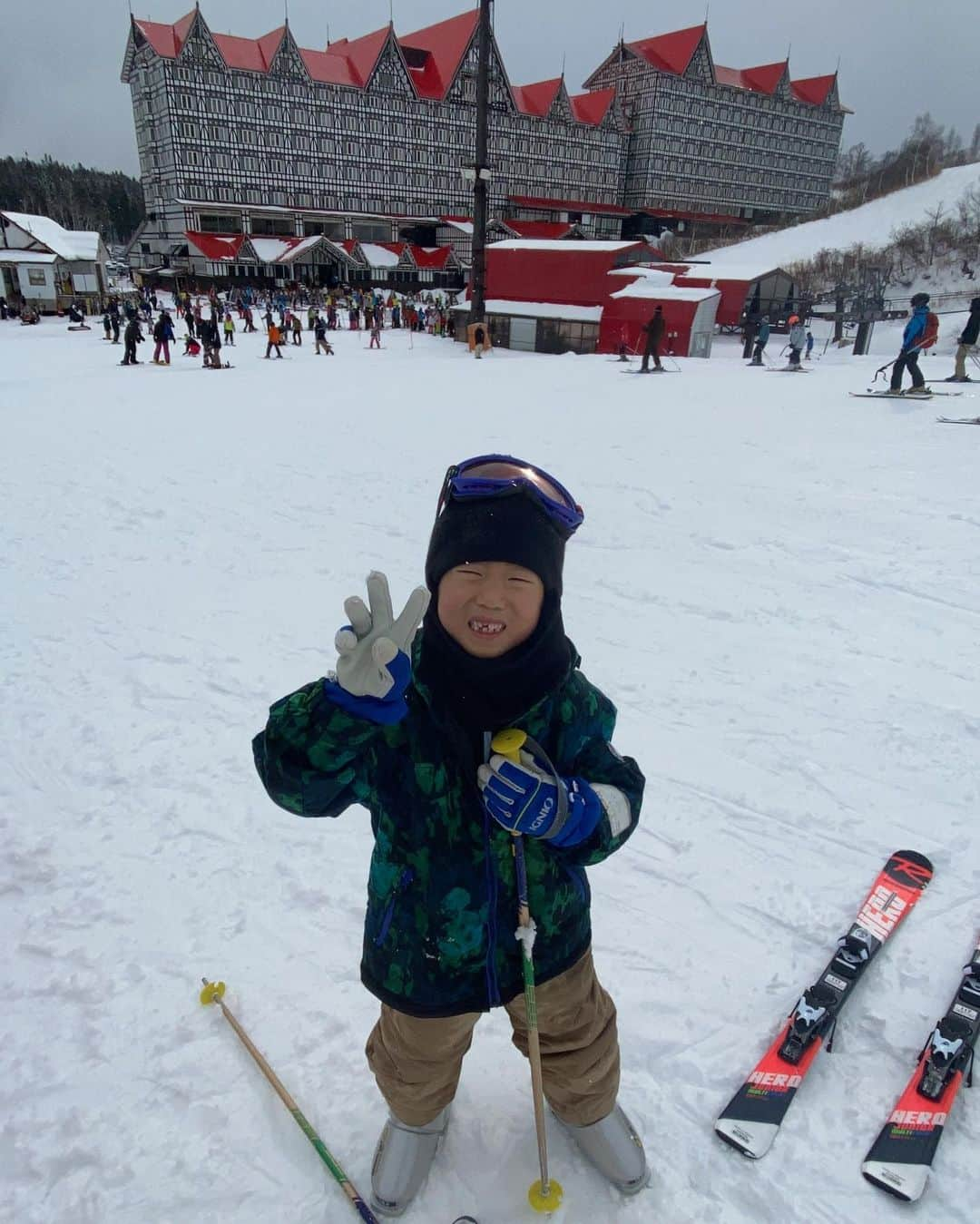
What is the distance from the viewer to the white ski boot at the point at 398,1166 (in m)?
1.79

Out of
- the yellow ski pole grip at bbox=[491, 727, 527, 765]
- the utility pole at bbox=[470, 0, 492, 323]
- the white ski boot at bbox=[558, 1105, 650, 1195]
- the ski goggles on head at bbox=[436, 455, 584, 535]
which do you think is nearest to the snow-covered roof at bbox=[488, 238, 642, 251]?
the utility pole at bbox=[470, 0, 492, 323]

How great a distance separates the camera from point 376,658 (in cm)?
123

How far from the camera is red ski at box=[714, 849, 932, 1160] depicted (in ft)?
6.49

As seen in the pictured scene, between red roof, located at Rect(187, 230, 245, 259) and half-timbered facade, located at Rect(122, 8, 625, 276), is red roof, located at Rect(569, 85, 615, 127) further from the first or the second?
red roof, located at Rect(187, 230, 245, 259)

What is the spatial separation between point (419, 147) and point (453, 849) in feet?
214

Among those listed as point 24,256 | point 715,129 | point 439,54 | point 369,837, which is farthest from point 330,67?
point 369,837

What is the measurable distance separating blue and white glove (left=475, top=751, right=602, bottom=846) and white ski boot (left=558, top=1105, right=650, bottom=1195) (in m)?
1.01

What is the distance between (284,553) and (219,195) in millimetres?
54836

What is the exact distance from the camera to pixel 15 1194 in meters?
1.84

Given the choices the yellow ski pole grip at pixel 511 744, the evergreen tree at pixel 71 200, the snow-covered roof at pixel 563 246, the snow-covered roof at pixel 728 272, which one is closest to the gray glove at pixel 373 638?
the yellow ski pole grip at pixel 511 744

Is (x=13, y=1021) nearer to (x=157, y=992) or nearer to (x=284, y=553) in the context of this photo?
(x=157, y=992)

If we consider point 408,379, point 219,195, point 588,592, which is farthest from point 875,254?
point 588,592

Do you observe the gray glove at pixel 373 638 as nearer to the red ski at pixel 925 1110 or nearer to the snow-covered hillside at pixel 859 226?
the red ski at pixel 925 1110

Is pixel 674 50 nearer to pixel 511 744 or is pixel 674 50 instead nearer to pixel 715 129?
pixel 715 129
